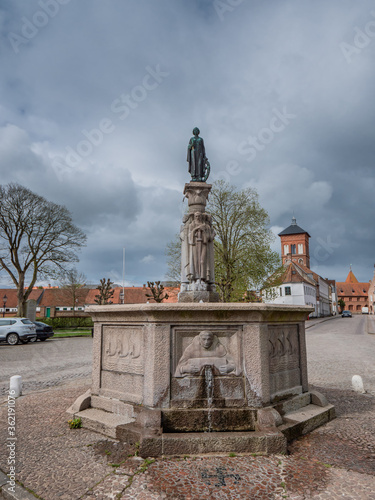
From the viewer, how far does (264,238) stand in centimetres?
2508

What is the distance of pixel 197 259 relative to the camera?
6.91 meters

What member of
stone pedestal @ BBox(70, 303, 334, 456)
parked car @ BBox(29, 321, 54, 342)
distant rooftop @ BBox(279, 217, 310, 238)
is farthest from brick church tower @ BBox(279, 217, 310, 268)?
stone pedestal @ BBox(70, 303, 334, 456)

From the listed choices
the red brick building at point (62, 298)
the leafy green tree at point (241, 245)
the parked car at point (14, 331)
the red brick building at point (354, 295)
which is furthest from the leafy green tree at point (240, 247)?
the red brick building at point (354, 295)

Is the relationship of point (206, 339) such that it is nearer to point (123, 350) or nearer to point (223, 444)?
point (223, 444)

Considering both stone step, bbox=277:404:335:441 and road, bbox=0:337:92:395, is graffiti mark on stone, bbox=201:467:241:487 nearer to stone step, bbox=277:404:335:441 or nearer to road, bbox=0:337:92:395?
stone step, bbox=277:404:335:441

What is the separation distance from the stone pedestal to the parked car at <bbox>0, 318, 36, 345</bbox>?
1724 centimetres

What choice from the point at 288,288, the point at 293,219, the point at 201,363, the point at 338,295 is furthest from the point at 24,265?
the point at 338,295

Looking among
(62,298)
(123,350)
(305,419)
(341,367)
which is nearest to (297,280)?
(62,298)

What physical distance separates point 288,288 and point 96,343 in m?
54.0

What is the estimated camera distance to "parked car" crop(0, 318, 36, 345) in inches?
793

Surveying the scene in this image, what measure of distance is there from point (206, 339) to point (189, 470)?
1.51 m

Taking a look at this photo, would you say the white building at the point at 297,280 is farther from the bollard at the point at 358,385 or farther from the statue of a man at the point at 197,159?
the statue of a man at the point at 197,159

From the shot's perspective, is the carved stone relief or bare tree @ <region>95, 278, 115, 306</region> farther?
bare tree @ <region>95, 278, 115, 306</region>

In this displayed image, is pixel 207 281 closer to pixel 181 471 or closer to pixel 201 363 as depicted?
pixel 201 363
